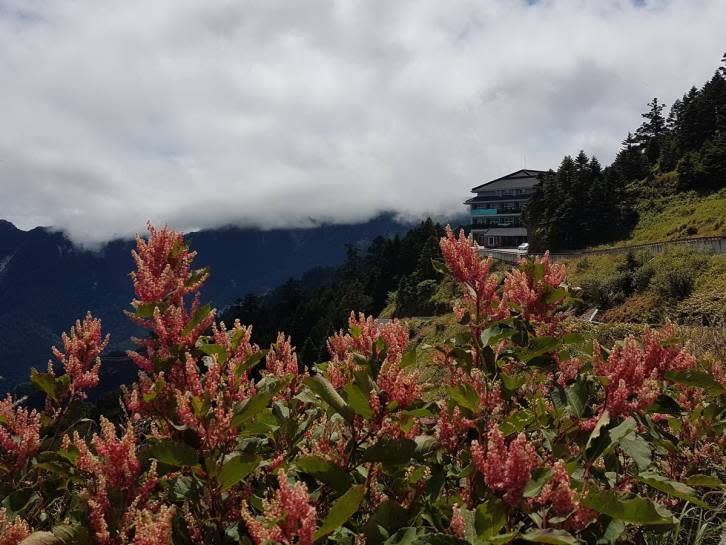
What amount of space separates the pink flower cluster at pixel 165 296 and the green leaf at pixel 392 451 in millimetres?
1067

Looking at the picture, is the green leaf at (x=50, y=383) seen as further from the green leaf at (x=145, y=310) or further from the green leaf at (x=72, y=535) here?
the green leaf at (x=72, y=535)

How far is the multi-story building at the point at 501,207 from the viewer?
239ft

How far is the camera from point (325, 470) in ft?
5.59

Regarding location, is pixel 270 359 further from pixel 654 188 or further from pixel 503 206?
pixel 503 206

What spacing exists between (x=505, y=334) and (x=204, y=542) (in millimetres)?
1741

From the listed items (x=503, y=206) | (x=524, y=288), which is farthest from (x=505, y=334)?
(x=503, y=206)

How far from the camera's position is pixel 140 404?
2166mm

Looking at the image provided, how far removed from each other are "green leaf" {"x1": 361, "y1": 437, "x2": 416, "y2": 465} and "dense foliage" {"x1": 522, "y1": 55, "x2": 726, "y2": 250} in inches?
1874

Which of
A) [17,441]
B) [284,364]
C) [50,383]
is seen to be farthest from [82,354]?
[284,364]

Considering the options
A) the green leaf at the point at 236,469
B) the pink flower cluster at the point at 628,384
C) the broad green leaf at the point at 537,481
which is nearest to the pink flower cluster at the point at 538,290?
the pink flower cluster at the point at 628,384

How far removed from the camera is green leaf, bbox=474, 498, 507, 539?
1470 mm

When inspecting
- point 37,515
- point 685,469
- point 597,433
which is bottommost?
point 685,469

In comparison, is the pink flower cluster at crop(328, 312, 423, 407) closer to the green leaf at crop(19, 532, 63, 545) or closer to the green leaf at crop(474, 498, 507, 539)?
the green leaf at crop(474, 498, 507, 539)

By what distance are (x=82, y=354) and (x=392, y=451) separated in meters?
2.16
